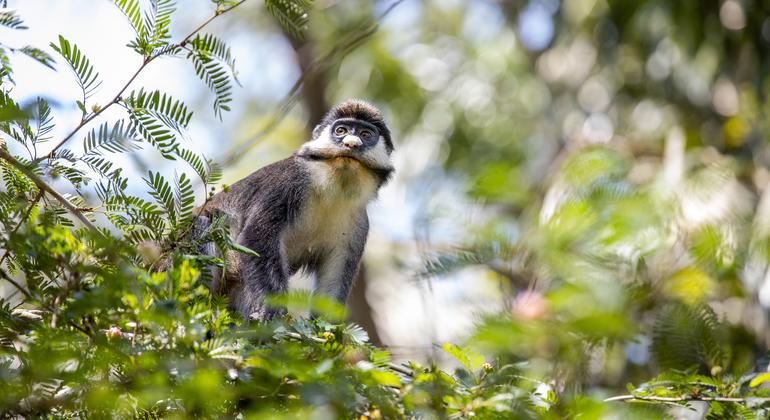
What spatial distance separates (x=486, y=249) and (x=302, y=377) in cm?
74

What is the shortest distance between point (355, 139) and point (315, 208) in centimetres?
60

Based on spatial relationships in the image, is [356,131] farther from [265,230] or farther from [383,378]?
[383,378]

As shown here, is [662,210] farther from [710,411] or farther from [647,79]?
[647,79]

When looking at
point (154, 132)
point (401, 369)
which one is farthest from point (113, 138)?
point (401, 369)

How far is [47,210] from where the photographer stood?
374cm

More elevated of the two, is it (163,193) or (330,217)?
(163,193)

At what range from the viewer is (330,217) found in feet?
20.7

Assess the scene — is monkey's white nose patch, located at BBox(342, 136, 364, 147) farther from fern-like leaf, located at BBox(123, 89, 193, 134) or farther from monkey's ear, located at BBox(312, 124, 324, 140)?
fern-like leaf, located at BBox(123, 89, 193, 134)

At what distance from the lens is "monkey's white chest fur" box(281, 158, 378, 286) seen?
614 centimetres

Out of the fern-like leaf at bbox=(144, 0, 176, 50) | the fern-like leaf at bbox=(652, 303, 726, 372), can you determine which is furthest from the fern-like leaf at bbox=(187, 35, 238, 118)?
the fern-like leaf at bbox=(652, 303, 726, 372)

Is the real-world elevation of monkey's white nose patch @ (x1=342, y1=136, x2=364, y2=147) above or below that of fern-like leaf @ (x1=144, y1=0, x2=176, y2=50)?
below

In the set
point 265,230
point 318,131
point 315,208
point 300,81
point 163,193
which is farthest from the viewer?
point 318,131

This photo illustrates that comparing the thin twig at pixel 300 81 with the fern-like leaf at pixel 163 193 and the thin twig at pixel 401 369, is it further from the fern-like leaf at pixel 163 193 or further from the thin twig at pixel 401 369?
the thin twig at pixel 401 369

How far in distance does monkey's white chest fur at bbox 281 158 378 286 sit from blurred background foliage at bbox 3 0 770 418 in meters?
0.30
